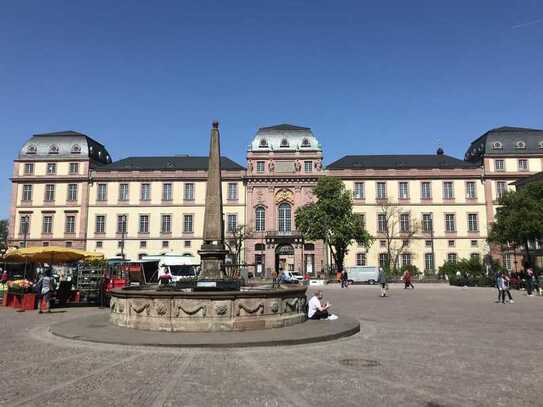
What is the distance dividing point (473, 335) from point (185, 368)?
7376 mm

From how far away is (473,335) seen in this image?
1048cm

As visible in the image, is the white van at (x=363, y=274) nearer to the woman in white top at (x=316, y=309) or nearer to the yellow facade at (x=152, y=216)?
the yellow facade at (x=152, y=216)

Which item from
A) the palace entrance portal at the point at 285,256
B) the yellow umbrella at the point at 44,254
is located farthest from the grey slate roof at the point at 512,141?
the yellow umbrella at the point at 44,254

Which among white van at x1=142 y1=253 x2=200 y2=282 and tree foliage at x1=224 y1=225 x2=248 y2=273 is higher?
tree foliage at x1=224 y1=225 x2=248 y2=273

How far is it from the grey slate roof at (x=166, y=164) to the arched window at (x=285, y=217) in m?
8.41

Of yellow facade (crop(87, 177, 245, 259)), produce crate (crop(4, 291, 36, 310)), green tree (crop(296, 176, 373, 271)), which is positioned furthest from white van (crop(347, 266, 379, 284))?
produce crate (crop(4, 291, 36, 310))

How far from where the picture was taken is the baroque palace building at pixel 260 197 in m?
58.2

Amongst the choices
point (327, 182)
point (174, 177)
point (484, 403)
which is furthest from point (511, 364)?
point (174, 177)

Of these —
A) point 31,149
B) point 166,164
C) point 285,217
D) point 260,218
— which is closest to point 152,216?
point 166,164

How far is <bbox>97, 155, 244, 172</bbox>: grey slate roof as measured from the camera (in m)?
60.2

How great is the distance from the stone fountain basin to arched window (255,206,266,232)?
47.2 meters

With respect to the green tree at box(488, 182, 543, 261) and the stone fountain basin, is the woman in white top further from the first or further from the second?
the green tree at box(488, 182, 543, 261)

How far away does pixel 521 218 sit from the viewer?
39.2 metres

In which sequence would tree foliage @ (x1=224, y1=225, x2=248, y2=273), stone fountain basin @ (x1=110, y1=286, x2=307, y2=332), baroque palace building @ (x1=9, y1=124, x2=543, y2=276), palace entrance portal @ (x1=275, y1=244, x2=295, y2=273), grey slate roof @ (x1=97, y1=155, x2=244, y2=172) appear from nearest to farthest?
stone fountain basin @ (x1=110, y1=286, x2=307, y2=332)
tree foliage @ (x1=224, y1=225, x2=248, y2=273)
palace entrance portal @ (x1=275, y1=244, x2=295, y2=273)
baroque palace building @ (x1=9, y1=124, x2=543, y2=276)
grey slate roof @ (x1=97, y1=155, x2=244, y2=172)
